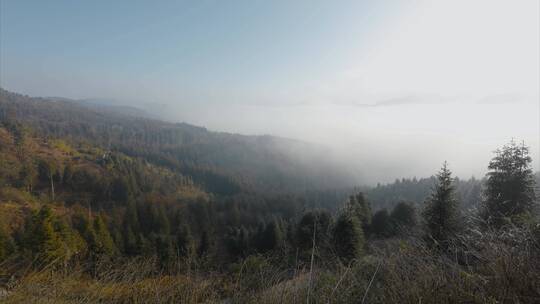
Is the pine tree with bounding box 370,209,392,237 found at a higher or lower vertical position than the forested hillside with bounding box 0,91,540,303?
lower

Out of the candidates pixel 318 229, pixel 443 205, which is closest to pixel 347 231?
pixel 443 205

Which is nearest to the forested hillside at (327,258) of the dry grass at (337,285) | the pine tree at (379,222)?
the dry grass at (337,285)

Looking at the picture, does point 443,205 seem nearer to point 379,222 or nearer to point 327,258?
point 327,258

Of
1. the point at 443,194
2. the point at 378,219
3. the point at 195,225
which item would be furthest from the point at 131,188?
the point at 443,194

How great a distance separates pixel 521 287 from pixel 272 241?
2954 cm

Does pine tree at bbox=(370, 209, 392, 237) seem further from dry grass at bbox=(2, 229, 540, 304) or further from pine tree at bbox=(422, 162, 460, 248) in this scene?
dry grass at bbox=(2, 229, 540, 304)

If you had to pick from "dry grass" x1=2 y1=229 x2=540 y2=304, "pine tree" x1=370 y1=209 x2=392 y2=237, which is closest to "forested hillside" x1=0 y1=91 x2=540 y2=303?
"dry grass" x1=2 y1=229 x2=540 y2=304

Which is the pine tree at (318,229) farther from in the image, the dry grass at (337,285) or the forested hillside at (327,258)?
the dry grass at (337,285)

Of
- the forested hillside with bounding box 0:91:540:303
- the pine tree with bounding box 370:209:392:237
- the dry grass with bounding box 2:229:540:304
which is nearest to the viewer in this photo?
the dry grass with bounding box 2:229:540:304

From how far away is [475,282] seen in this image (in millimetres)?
2240

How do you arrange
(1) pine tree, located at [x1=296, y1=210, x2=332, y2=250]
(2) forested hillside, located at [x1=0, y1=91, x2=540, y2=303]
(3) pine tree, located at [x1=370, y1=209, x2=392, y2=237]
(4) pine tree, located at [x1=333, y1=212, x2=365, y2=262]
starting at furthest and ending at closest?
(3) pine tree, located at [x1=370, y1=209, x2=392, y2=237] → (4) pine tree, located at [x1=333, y1=212, x2=365, y2=262] → (1) pine tree, located at [x1=296, y1=210, x2=332, y2=250] → (2) forested hillside, located at [x1=0, y1=91, x2=540, y2=303]

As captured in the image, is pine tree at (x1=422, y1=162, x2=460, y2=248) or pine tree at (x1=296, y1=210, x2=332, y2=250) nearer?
pine tree at (x1=296, y1=210, x2=332, y2=250)

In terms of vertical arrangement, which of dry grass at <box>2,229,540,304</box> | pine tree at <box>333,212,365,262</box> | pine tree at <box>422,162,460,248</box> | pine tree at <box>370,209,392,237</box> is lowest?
pine tree at <box>370,209,392,237</box>

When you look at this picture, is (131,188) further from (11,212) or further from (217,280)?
(217,280)
